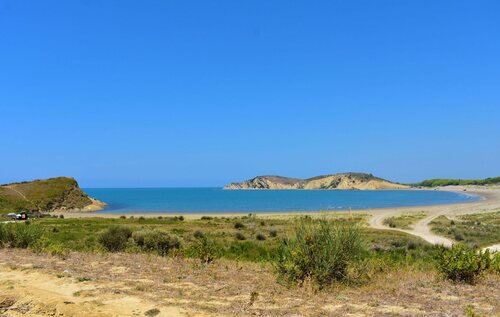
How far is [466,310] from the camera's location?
6238 mm

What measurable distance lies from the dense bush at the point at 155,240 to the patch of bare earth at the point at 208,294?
24.3ft

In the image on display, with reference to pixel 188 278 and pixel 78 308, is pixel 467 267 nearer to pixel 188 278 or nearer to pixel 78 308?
pixel 188 278

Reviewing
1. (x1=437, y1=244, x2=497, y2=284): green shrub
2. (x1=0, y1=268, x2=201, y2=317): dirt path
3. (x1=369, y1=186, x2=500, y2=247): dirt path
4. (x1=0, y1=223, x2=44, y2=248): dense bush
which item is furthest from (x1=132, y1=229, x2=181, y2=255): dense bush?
(x1=369, y1=186, x2=500, y2=247): dirt path

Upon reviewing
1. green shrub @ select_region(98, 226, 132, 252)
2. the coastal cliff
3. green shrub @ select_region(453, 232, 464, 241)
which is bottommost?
green shrub @ select_region(453, 232, 464, 241)

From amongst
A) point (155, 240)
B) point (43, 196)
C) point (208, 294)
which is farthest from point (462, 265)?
point (43, 196)

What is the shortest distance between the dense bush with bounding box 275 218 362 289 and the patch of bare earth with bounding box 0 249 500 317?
0.41 m

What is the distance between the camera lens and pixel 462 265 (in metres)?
8.74

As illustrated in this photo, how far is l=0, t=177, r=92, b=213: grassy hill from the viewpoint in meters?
73.8

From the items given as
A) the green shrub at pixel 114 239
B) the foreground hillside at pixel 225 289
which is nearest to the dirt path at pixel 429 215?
the foreground hillside at pixel 225 289

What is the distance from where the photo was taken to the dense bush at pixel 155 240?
17.9m

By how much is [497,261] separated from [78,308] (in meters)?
9.00

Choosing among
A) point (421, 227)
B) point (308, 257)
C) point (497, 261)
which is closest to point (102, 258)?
point (308, 257)

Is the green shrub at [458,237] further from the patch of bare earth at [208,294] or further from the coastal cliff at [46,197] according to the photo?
the coastal cliff at [46,197]

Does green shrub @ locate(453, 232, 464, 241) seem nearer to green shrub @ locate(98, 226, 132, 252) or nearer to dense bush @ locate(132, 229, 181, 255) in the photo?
dense bush @ locate(132, 229, 181, 255)
